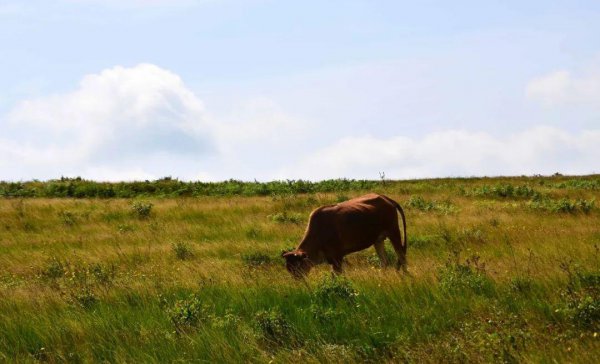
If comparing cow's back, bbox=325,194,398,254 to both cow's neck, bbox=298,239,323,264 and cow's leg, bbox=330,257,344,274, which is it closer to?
cow's leg, bbox=330,257,344,274

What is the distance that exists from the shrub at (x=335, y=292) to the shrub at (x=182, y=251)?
7163 mm

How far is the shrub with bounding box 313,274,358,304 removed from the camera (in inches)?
311

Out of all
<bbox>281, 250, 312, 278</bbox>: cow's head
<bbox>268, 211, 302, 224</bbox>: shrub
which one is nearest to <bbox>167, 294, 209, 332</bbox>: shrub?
<bbox>281, 250, 312, 278</bbox>: cow's head

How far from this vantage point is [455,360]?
5582 millimetres

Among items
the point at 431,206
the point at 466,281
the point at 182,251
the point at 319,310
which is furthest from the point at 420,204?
the point at 319,310

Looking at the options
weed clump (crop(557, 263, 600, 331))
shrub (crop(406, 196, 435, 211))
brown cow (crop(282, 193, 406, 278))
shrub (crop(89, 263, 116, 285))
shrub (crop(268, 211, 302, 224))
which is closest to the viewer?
weed clump (crop(557, 263, 600, 331))

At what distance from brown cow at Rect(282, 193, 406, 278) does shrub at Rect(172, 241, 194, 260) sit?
162 inches

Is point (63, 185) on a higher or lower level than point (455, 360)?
higher

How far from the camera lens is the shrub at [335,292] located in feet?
26.0

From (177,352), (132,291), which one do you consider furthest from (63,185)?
(177,352)

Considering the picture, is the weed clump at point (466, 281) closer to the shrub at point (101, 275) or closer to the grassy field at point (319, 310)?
the grassy field at point (319, 310)

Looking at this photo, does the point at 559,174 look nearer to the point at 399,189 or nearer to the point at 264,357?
the point at 399,189

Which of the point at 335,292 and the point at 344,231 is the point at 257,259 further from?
the point at 335,292

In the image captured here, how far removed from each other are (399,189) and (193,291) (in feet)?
74.2
